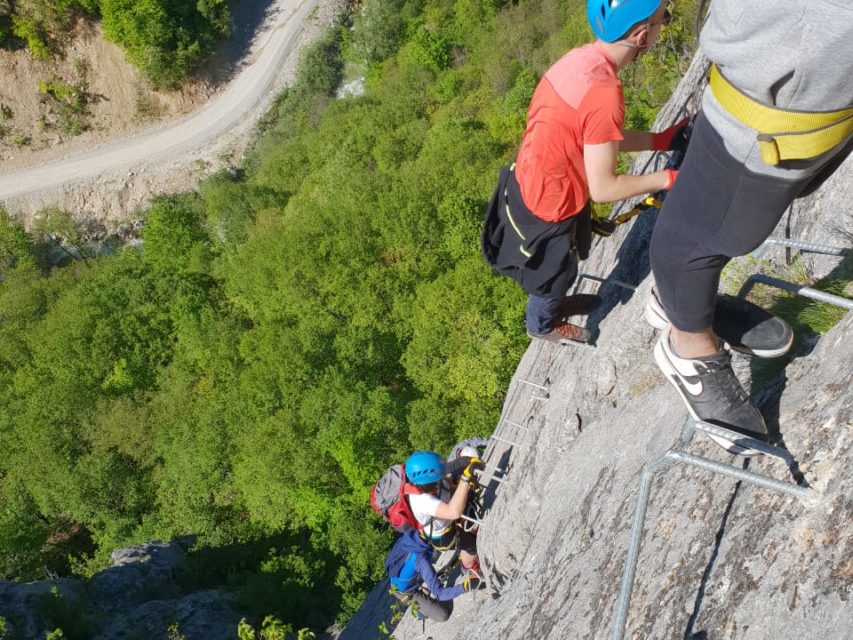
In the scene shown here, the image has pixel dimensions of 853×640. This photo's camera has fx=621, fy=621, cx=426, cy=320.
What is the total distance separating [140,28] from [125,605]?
2997 centimetres

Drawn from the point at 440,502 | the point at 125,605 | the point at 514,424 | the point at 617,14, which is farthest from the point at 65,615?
the point at 617,14

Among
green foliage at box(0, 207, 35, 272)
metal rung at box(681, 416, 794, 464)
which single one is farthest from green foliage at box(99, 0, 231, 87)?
metal rung at box(681, 416, 794, 464)

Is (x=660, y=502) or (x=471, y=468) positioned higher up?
(x=660, y=502)

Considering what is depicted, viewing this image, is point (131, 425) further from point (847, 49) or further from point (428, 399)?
point (847, 49)

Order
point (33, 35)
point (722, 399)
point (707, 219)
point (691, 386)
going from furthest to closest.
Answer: point (33, 35)
point (691, 386)
point (722, 399)
point (707, 219)

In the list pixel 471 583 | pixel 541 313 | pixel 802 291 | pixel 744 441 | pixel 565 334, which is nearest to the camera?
pixel 744 441

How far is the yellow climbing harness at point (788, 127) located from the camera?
2.15m

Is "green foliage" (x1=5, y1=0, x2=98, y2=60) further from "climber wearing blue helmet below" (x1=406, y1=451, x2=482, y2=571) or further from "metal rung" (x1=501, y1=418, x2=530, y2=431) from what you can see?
"climber wearing blue helmet below" (x1=406, y1=451, x2=482, y2=571)

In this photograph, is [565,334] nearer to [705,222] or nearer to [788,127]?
[705,222]

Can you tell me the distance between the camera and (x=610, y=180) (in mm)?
3943

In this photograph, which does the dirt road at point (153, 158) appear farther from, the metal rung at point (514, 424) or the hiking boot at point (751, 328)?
the hiking boot at point (751, 328)

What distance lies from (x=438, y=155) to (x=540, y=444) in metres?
21.1

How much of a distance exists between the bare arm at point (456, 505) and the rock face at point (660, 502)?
1.56ft

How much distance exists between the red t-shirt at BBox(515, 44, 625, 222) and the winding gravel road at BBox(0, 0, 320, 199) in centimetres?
3300
